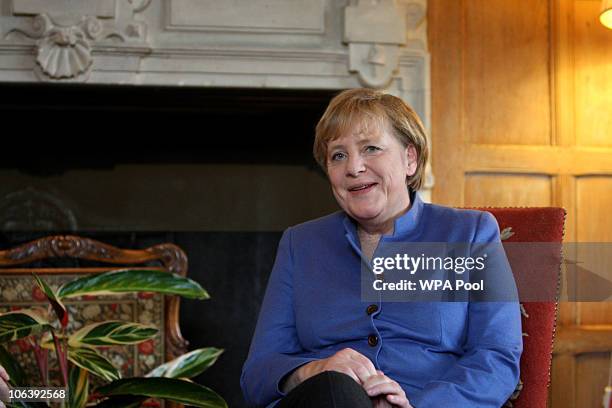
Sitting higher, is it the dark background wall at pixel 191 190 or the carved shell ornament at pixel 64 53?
the carved shell ornament at pixel 64 53

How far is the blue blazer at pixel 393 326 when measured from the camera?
1.31m

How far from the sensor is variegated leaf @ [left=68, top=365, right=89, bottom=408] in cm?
185

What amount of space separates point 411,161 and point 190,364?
36.3 inches

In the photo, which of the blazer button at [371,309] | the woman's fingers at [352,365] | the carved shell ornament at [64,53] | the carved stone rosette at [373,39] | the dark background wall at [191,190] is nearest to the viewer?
the woman's fingers at [352,365]

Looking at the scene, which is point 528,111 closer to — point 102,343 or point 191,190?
point 191,190

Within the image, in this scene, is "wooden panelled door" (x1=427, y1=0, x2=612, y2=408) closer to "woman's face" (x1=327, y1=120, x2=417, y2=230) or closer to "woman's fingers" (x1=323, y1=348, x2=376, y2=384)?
"woman's face" (x1=327, y1=120, x2=417, y2=230)

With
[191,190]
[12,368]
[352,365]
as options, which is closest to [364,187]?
[352,365]

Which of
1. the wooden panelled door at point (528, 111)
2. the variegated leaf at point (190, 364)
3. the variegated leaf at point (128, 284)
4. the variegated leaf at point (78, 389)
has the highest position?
the wooden panelled door at point (528, 111)

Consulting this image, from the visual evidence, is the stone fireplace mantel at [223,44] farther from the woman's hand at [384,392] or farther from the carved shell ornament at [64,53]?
the woman's hand at [384,392]

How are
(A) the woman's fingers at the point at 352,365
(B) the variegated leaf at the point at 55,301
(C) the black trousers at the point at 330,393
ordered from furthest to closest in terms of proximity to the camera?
(B) the variegated leaf at the point at 55,301 → (A) the woman's fingers at the point at 352,365 → (C) the black trousers at the point at 330,393

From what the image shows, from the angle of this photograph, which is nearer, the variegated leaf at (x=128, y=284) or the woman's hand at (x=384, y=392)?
the woman's hand at (x=384, y=392)

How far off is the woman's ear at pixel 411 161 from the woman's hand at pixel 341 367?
383 mm

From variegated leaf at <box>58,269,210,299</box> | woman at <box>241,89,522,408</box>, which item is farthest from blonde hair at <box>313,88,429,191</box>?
variegated leaf at <box>58,269,210,299</box>

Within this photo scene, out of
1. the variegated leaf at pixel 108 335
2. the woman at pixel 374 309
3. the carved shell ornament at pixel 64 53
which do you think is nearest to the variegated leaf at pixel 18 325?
the variegated leaf at pixel 108 335
